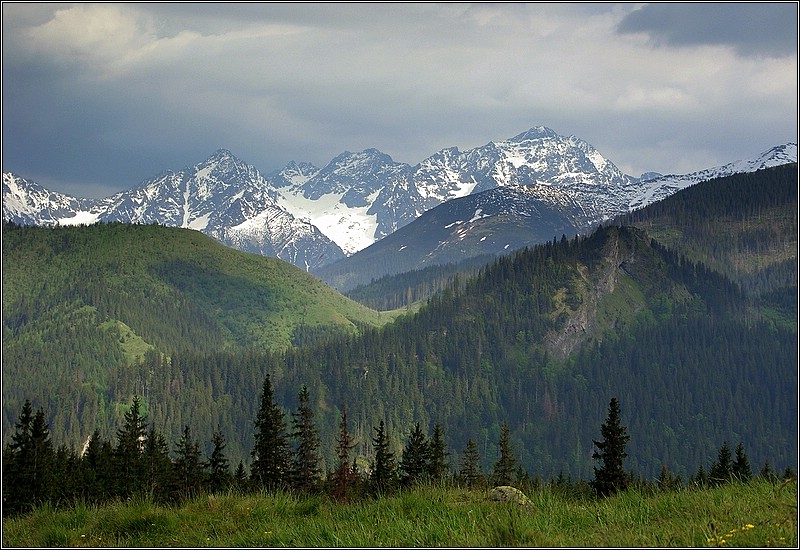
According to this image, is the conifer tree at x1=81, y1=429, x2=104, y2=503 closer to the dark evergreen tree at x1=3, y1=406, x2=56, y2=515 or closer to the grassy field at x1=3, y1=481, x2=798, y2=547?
the dark evergreen tree at x1=3, y1=406, x2=56, y2=515

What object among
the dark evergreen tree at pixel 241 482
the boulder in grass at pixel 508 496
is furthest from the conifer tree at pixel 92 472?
the boulder in grass at pixel 508 496

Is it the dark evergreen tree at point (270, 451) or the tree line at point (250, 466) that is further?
the dark evergreen tree at point (270, 451)

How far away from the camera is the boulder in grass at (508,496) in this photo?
1445 cm

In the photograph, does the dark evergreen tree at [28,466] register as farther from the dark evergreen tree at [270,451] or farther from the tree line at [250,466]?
the dark evergreen tree at [270,451]

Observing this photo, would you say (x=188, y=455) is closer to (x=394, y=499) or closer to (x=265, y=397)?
(x=265, y=397)

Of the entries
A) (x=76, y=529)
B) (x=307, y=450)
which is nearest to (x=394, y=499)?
(x=76, y=529)

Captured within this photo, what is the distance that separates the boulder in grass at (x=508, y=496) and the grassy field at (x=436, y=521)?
0.70 feet

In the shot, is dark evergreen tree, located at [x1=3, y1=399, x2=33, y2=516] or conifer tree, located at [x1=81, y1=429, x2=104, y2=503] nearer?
dark evergreen tree, located at [x1=3, y1=399, x2=33, y2=516]

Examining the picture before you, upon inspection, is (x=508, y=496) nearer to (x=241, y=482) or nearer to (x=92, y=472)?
(x=241, y=482)

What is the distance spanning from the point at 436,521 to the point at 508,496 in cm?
259

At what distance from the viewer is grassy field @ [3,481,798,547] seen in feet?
36.5

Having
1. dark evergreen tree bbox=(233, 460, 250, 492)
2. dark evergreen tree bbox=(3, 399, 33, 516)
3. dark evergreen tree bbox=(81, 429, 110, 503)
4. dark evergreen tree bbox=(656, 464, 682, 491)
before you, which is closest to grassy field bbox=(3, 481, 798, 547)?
dark evergreen tree bbox=(656, 464, 682, 491)

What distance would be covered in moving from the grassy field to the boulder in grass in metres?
0.21

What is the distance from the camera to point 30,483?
5316 centimetres
